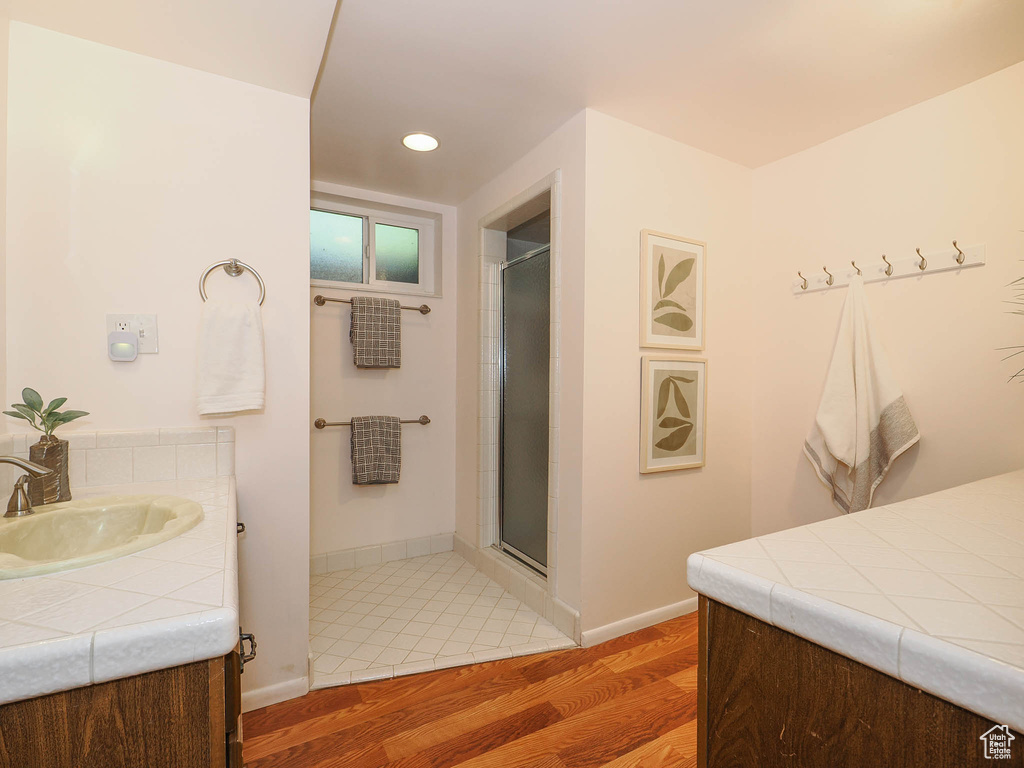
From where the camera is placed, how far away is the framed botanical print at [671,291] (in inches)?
85.5

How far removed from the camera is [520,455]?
276cm

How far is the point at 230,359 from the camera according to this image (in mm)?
1565

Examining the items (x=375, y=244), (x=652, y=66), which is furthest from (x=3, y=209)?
(x=652, y=66)

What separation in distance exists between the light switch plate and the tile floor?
1.30 metres

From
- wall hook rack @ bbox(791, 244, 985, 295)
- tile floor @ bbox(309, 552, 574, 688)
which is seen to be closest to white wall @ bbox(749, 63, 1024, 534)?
wall hook rack @ bbox(791, 244, 985, 295)

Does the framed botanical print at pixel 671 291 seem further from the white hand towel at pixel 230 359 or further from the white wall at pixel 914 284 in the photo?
the white hand towel at pixel 230 359

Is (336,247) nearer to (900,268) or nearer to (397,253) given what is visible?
(397,253)

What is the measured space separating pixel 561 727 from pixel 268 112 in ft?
7.51

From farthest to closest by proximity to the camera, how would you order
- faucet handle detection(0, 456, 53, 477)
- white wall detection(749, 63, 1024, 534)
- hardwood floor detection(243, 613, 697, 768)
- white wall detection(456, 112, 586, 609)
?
1. white wall detection(456, 112, 586, 609)
2. white wall detection(749, 63, 1024, 534)
3. hardwood floor detection(243, 613, 697, 768)
4. faucet handle detection(0, 456, 53, 477)

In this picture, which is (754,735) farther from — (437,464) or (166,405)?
(437,464)

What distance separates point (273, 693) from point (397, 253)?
2392mm

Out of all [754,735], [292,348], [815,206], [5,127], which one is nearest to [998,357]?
[815,206]

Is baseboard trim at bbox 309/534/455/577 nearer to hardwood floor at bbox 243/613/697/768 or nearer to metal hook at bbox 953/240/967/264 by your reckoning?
hardwood floor at bbox 243/613/697/768

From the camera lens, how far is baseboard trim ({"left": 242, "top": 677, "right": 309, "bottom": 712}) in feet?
5.44
